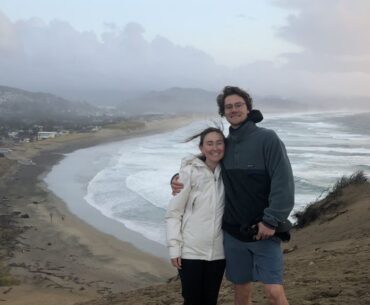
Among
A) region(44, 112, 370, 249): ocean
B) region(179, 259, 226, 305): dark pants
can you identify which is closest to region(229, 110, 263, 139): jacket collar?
region(179, 259, 226, 305): dark pants

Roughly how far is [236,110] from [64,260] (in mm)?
12437

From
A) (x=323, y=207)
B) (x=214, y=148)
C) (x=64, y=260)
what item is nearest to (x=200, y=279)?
(x=214, y=148)

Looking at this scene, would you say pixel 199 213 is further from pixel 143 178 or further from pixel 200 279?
pixel 143 178

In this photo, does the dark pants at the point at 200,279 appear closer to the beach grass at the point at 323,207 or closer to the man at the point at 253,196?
the man at the point at 253,196

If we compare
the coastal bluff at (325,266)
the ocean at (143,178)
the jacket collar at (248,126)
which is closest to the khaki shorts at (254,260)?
the jacket collar at (248,126)

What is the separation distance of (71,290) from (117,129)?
65477mm

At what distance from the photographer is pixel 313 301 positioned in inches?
193

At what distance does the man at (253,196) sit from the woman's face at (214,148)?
4 cm

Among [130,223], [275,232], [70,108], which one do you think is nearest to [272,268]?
[275,232]

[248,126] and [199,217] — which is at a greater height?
[248,126]

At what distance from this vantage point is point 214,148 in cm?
328

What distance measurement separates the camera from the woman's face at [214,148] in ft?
10.7

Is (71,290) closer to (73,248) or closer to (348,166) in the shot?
(73,248)

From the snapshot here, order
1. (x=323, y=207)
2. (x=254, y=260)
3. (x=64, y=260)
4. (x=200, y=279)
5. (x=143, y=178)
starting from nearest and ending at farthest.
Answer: (x=254, y=260) < (x=200, y=279) < (x=323, y=207) < (x=64, y=260) < (x=143, y=178)
